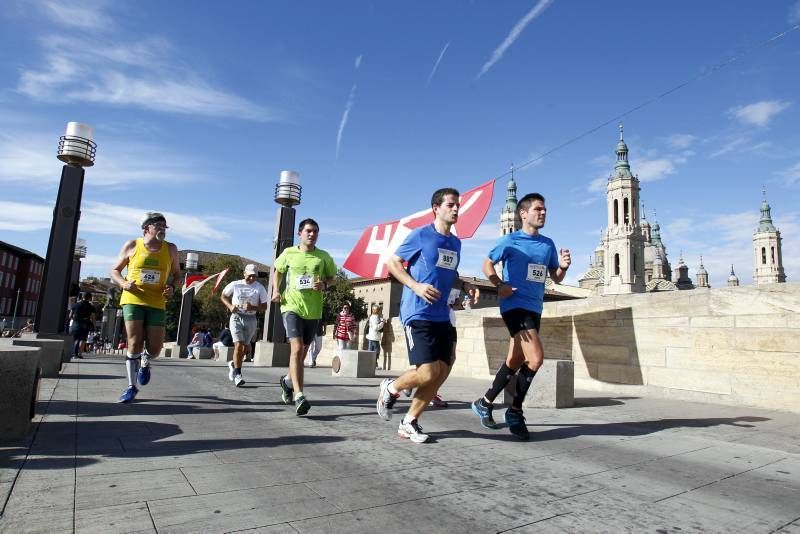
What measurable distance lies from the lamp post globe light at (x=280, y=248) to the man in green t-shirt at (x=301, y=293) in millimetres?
8293

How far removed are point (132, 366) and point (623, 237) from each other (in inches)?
4502

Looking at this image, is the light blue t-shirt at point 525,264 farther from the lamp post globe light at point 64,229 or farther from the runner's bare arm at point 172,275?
the lamp post globe light at point 64,229

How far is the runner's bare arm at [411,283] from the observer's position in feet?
11.7

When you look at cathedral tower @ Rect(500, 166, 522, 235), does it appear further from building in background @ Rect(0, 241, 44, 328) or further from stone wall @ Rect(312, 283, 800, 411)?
stone wall @ Rect(312, 283, 800, 411)

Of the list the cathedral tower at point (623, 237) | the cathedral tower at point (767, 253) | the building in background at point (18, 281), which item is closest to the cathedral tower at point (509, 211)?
the cathedral tower at point (623, 237)

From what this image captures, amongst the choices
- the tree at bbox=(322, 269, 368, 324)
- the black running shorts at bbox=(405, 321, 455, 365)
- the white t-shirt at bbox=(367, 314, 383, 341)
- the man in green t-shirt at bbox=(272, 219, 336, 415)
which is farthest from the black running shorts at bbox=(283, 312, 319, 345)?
the tree at bbox=(322, 269, 368, 324)

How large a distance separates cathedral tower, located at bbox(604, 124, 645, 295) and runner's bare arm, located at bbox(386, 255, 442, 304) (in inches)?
4300

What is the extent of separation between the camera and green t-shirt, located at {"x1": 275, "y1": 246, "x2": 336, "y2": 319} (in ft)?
16.4

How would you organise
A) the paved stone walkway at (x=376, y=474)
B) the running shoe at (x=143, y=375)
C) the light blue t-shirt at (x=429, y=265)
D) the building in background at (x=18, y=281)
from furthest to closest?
the building in background at (x=18, y=281) → the running shoe at (x=143, y=375) → the light blue t-shirt at (x=429, y=265) → the paved stone walkway at (x=376, y=474)

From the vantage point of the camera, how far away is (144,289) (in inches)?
202

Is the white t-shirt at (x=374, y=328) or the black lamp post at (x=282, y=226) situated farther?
the black lamp post at (x=282, y=226)

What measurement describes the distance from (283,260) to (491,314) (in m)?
6.09

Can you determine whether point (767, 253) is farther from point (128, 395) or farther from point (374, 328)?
point (128, 395)

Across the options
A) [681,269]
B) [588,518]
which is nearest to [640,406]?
[588,518]
